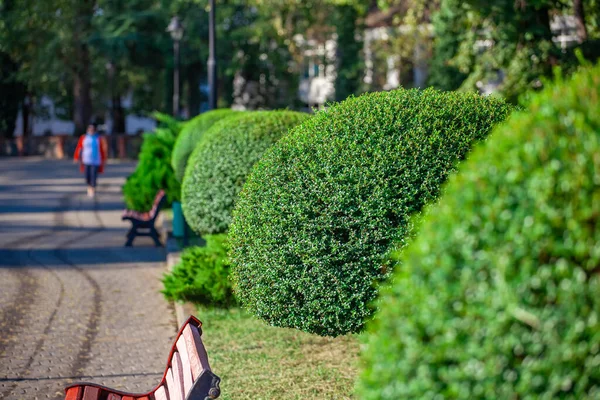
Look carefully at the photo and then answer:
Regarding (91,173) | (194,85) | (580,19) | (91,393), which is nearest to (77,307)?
(91,393)

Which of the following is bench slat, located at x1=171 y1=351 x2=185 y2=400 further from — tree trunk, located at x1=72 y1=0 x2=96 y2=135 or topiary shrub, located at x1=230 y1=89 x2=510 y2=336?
tree trunk, located at x1=72 y1=0 x2=96 y2=135

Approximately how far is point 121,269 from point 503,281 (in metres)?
10.6

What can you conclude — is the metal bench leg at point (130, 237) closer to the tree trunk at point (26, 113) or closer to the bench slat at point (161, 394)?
the bench slat at point (161, 394)

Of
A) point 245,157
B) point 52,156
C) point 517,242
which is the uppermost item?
point 517,242

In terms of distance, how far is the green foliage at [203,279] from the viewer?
909 cm

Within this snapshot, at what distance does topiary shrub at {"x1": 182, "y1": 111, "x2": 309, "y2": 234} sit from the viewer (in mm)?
10445

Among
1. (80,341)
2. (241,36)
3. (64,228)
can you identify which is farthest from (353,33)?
(80,341)

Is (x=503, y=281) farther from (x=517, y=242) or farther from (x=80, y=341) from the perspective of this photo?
(x=80, y=341)

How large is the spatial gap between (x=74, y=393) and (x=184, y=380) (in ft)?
3.15

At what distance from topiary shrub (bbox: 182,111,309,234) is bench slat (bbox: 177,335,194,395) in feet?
17.7

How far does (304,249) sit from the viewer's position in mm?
5516

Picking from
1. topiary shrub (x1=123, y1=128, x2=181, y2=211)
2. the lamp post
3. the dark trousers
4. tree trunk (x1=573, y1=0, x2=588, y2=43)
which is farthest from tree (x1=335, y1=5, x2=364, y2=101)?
topiary shrub (x1=123, y1=128, x2=181, y2=211)

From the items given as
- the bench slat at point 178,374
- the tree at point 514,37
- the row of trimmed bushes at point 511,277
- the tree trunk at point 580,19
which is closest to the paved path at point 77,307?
the bench slat at point 178,374

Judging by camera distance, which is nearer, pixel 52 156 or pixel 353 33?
pixel 353 33
